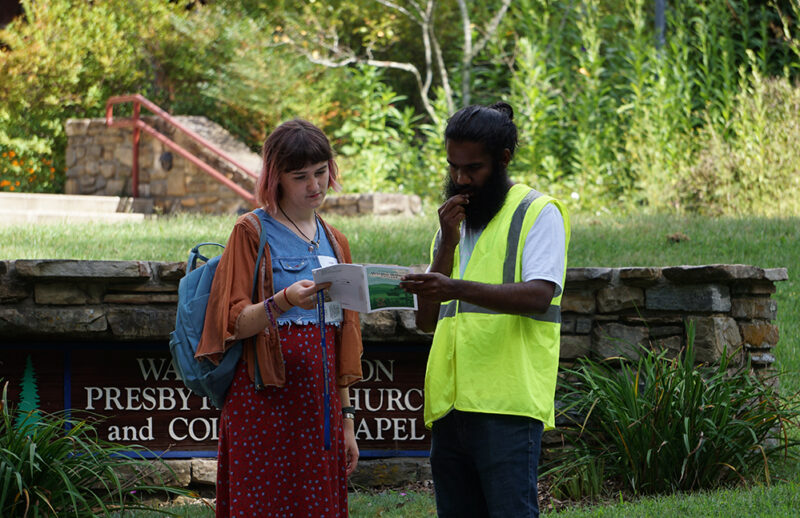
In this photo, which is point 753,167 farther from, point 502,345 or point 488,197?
point 502,345

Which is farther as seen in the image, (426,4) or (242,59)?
(426,4)

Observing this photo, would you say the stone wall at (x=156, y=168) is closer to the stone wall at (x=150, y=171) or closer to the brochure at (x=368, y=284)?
the stone wall at (x=150, y=171)

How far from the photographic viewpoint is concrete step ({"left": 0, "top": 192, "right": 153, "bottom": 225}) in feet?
31.6

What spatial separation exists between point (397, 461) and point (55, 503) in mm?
1798

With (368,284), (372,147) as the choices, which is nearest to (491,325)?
(368,284)

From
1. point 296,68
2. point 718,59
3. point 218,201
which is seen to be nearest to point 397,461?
point 218,201

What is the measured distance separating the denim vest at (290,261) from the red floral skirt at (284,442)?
0.15 ft

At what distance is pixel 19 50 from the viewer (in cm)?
1255

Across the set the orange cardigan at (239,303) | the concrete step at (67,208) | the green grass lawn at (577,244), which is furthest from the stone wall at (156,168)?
the orange cardigan at (239,303)

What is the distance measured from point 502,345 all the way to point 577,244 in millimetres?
5252

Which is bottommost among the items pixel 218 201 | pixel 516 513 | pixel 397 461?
pixel 397 461

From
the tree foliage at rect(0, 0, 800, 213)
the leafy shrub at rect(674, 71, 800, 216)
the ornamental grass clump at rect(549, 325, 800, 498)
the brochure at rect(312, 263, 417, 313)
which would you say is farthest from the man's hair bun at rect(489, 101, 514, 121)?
the tree foliage at rect(0, 0, 800, 213)

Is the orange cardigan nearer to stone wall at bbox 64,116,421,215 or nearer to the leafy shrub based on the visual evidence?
the leafy shrub

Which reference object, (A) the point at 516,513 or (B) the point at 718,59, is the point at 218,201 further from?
(A) the point at 516,513
